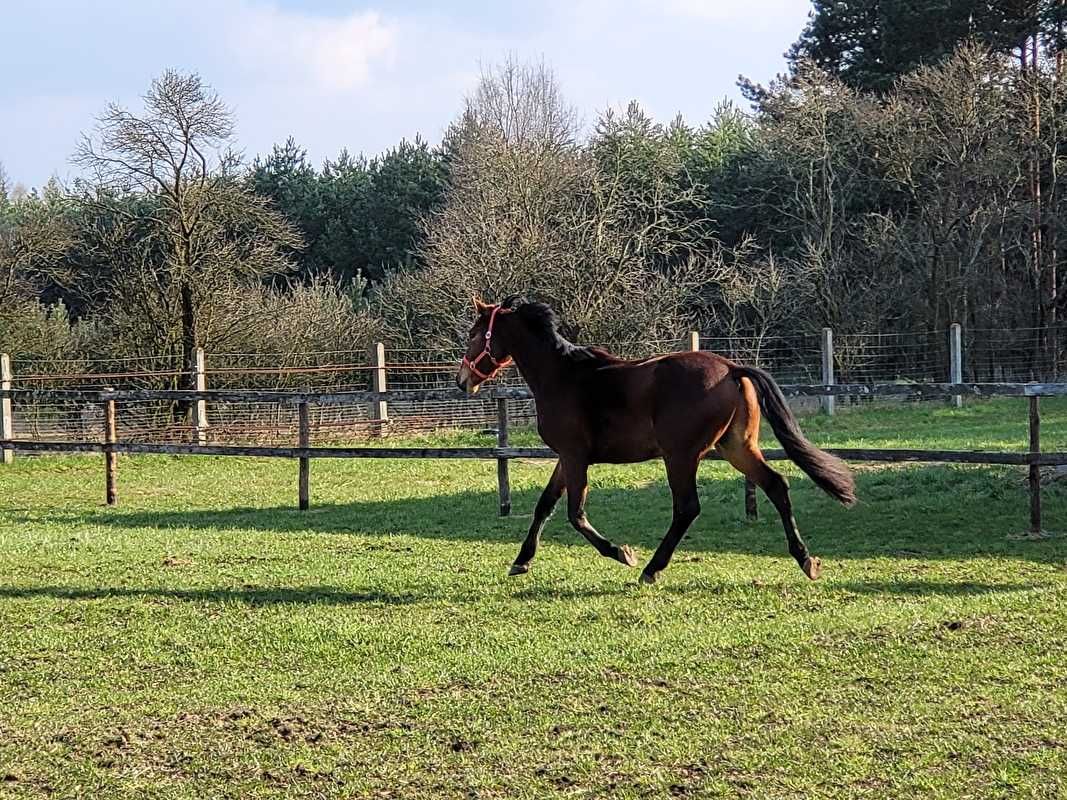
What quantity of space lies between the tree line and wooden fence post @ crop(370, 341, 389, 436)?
336cm

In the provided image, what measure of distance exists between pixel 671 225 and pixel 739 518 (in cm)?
2012

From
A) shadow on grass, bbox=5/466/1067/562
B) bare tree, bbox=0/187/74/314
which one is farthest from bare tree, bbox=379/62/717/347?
shadow on grass, bbox=5/466/1067/562

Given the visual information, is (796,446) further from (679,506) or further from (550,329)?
(550,329)

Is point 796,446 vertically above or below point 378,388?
below

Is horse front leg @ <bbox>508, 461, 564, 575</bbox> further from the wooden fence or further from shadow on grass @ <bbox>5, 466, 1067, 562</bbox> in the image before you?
the wooden fence

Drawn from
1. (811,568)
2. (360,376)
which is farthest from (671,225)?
(811,568)

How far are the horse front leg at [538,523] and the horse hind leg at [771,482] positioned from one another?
111 cm

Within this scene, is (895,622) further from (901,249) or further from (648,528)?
(901,249)

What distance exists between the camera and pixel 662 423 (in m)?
6.77

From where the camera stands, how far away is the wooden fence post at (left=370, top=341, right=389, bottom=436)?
19.0 meters

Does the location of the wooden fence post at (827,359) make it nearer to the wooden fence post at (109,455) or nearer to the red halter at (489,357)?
the wooden fence post at (109,455)

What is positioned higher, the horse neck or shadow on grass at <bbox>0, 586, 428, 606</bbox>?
the horse neck

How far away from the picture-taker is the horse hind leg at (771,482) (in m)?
6.77

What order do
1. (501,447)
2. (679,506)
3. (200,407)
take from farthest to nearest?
(200,407), (501,447), (679,506)
